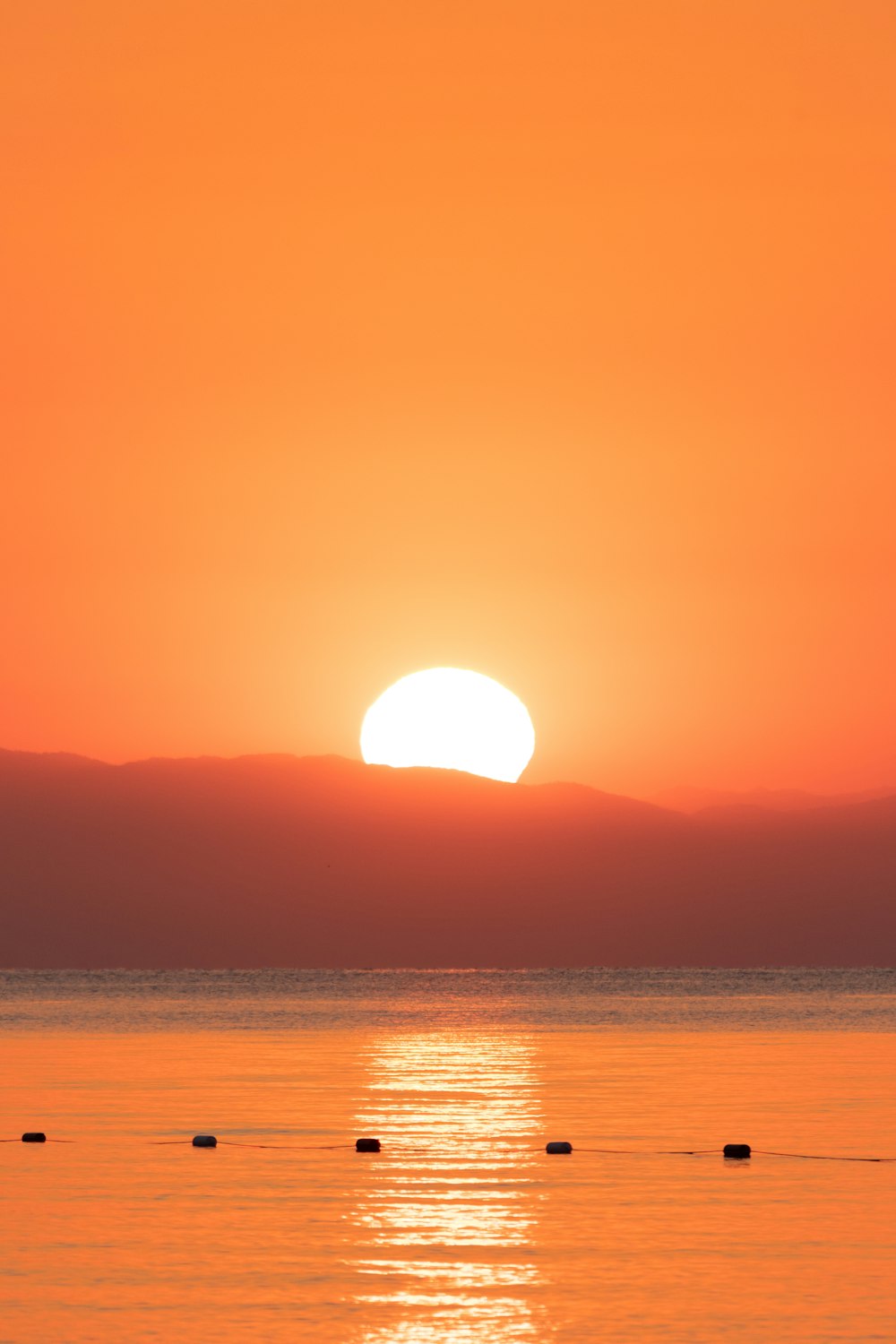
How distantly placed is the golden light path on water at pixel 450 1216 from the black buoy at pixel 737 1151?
4272mm

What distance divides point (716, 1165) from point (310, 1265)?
48.9 ft

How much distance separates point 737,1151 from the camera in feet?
145

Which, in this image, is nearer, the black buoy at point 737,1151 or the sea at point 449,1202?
the sea at point 449,1202

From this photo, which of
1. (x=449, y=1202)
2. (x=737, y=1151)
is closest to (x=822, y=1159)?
(x=737, y=1151)

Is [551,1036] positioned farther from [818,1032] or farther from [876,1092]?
[876,1092]

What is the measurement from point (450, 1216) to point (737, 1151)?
11.4m

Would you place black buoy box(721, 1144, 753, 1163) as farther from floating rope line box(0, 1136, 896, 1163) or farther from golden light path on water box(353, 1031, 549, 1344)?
golden light path on water box(353, 1031, 549, 1344)

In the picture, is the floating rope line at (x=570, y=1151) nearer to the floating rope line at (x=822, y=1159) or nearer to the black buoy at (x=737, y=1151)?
the floating rope line at (x=822, y=1159)

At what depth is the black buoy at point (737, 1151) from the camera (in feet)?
145

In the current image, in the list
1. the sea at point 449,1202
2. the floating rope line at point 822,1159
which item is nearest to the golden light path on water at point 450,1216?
the sea at point 449,1202

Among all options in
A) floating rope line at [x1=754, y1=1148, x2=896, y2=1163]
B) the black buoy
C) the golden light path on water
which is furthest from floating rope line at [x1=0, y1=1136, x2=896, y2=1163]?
the black buoy

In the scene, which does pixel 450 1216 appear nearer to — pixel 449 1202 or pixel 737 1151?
pixel 449 1202

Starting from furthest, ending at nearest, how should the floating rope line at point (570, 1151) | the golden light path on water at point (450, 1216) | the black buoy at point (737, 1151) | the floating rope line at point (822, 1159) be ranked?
1. the floating rope line at point (570, 1151)
2. the black buoy at point (737, 1151)
3. the floating rope line at point (822, 1159)
4. the golden light path on water at point (450, 1216)

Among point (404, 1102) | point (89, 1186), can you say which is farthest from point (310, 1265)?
point (404, 1102)
